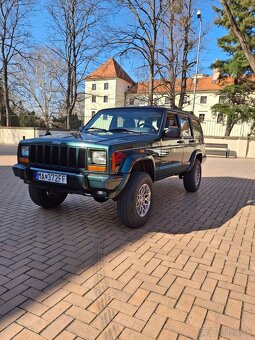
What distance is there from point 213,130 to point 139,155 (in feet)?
64.9

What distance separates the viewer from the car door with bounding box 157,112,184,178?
504 centimetres

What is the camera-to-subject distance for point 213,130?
73.4 ft

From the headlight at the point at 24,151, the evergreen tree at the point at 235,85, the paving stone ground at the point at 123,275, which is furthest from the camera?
the evergreen tree at the point at 235,85

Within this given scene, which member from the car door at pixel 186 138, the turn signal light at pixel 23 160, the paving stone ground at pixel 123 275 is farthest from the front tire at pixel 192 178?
the turn signal light at pixel 23 160

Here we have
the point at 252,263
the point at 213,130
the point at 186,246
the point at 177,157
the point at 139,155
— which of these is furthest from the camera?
the point at 213,130

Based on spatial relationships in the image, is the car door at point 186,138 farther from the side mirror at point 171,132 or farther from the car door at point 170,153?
the side mirror at point 171,132

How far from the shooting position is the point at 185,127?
6371 millimetres

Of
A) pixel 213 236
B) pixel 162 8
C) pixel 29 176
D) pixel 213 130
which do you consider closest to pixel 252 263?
pixel 213 236

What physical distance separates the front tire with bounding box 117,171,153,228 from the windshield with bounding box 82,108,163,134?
3.44 feet

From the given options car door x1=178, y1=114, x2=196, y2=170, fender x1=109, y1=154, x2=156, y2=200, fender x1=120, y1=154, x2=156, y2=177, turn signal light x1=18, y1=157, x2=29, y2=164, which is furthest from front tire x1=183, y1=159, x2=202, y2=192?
turn signal light x1=18, y1=157, x2=29, y2=164

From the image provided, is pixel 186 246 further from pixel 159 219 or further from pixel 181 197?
pixel 181 197

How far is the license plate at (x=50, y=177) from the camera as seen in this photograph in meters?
3.87

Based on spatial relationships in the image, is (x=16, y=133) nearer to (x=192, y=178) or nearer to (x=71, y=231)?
(x=192, y=178)

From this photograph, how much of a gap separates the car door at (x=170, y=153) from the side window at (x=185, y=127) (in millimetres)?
290
